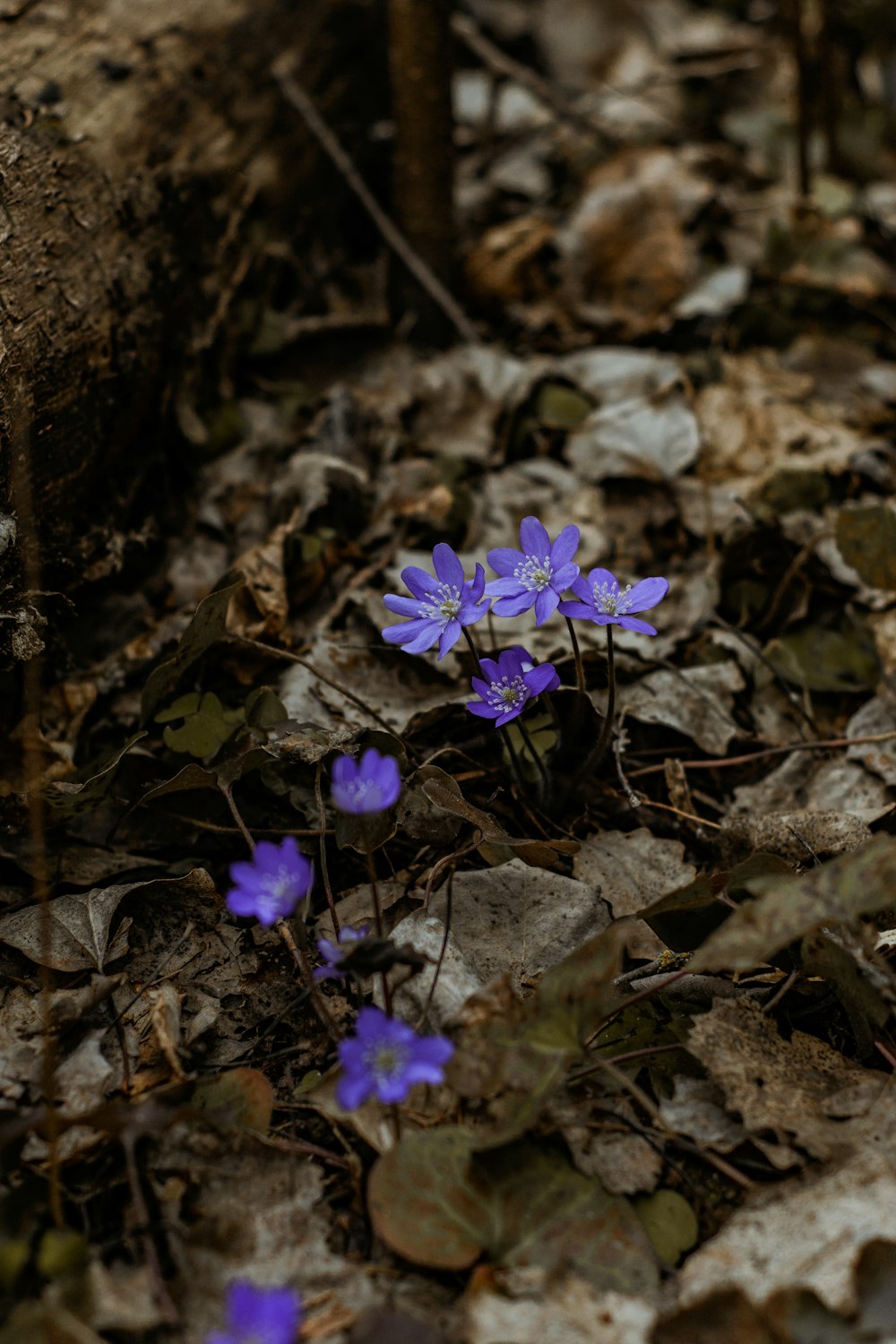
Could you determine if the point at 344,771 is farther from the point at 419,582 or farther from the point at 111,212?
the point at 111,212

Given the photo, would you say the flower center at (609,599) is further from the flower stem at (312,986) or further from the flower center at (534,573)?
the flower stem at (312,986)

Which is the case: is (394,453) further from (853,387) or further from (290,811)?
(853,387)

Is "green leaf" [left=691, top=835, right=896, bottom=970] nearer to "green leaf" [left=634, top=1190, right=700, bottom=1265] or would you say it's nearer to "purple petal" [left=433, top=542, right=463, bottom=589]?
"green leaf" [left=634, top=1190, right=700, bottom=1265]

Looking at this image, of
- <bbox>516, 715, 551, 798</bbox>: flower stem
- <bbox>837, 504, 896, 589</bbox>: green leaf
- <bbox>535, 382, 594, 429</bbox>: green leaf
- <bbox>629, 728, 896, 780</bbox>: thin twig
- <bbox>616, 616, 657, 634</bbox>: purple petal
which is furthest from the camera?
<bbox>535, 382, 594, 429</bbox>: green leaf

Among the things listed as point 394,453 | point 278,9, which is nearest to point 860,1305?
point 394,453

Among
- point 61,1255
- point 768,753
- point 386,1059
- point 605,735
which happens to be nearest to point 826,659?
point 768,753

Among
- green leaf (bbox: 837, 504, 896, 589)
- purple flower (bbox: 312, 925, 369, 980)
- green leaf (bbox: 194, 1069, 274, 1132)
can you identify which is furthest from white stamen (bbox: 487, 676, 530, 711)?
green leaf (bbox: 837, 504, 896, 589)

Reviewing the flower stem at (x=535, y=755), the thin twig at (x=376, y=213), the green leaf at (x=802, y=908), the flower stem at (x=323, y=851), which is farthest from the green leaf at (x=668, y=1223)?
the thin twig at (x=376, y=213)
